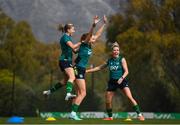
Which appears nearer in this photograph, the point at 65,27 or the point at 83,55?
the point at 65,27

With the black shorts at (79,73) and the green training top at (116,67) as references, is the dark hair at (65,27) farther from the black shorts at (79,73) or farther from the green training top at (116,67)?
the green training top at (116,67)

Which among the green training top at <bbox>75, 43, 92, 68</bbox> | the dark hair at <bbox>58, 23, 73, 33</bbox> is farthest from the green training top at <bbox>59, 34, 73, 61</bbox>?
the green training top at <bbox>75, 43, 92, 68</bbox>

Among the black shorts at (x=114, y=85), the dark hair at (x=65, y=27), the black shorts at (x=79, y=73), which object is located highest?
the dark hair at (x=65, y=27)

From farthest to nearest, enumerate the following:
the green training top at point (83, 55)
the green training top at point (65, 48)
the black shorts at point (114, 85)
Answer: the black shorts at point (114, 85)
the green training top at point (83, 55)
the green training top at point (65, 48)

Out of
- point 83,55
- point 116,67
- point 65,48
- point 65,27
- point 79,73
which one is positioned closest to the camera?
point 65,27

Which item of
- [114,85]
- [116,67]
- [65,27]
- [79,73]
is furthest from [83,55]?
[114,85]

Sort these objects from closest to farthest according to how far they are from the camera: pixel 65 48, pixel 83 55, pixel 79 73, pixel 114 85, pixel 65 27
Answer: pixel 65 27
pixel 65 48
pixel 79 73
pixel 83 55
pixel 114 85

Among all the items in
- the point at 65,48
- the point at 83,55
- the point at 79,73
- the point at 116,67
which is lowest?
the point at 79,73

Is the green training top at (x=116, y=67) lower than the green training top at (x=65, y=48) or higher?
lower

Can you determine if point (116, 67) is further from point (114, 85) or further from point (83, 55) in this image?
point (83, 55)

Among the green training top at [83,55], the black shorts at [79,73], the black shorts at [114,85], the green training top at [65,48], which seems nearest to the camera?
the green training top at [65,48]

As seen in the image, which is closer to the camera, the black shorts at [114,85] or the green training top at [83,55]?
the green training top at [83,55]

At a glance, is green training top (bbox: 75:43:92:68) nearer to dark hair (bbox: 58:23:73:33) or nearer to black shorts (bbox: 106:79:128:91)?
dark hair (bbox: 58:23:73:33)

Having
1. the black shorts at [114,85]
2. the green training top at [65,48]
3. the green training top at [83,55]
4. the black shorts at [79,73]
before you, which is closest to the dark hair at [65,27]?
the green training top at [65,48]
